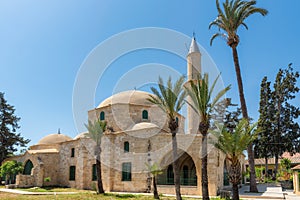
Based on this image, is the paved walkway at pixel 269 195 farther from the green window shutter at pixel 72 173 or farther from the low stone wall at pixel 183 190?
the green window shutter at pixel 72 173

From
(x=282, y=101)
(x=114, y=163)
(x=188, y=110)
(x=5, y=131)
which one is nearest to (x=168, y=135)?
(x=188, y=110)

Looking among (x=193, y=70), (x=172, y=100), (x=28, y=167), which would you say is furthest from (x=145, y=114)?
(x=28, y=167)

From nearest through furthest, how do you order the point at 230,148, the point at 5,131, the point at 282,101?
the point at 230,148, the point at 282,101, the point at 5,131

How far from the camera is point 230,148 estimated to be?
14.4 meters

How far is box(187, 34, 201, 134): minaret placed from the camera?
73.3 ft

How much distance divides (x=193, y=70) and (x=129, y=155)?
8864 millimetres

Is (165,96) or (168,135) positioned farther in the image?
(168,135)

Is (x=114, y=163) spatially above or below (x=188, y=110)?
below

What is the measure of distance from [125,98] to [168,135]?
7244 mm

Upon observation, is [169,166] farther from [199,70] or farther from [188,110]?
[199,70]

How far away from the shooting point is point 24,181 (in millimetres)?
25188

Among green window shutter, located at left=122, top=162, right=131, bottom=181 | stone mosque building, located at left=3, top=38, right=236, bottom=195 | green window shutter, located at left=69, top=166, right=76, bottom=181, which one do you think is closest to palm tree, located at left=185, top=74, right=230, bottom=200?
stone mosque building, located at left=3, top=38, right=236, bottom=195

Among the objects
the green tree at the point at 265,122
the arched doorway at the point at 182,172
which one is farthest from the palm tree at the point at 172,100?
the green tree at the point at 265,122

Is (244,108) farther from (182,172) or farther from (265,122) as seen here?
(265,122)
